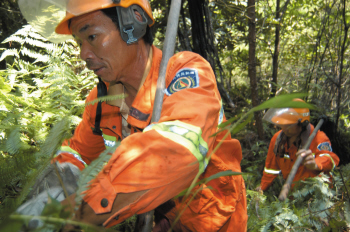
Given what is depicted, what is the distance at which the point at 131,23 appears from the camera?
74.3 inches

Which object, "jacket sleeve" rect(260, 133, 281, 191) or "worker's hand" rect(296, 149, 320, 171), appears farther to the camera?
"jacket sleeve" rect(260, 133, 281, 191)

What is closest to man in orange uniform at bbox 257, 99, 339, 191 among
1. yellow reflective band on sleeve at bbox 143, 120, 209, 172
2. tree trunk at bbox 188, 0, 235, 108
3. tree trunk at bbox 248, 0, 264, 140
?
tree trunk at bbox 248, 0, 264, 140

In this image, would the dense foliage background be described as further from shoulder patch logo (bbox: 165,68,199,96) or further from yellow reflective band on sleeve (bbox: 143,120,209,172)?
shoulder patch logo (bbox: 165,68,199,96)

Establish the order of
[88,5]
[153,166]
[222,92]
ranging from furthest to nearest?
[222,92], [88,5], [153,166]

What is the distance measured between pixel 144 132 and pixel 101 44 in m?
1.03

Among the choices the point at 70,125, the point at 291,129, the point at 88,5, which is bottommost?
the point at 291,129

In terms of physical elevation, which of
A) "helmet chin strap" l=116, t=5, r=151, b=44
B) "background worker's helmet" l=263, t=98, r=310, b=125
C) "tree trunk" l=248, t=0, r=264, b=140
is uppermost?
"helmet chin strap" l=116, t=5, r=151, b=44

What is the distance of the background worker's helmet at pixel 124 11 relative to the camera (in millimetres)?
1775

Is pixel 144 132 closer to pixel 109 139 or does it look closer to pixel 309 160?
pixel 109 139

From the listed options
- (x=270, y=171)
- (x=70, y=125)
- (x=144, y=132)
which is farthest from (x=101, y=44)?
(x=270, y=171)

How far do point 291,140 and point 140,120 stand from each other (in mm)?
3852

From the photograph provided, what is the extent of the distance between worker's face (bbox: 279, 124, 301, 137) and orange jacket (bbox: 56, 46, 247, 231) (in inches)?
119

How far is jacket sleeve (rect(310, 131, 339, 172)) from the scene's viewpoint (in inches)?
175

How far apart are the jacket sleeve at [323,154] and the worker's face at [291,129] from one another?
1.00 feet
